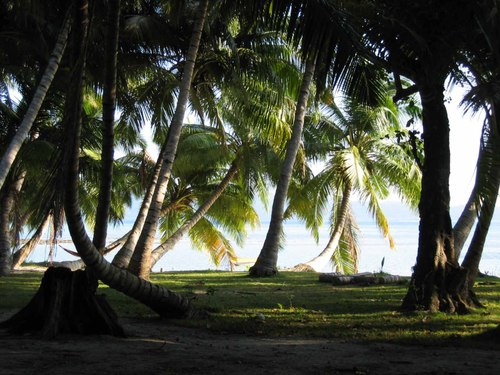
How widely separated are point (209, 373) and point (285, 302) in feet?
18.1

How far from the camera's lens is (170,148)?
12508mm

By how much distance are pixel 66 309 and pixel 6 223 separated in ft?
37.0

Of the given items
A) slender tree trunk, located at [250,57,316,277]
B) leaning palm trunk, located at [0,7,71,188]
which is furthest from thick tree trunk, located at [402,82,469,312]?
slender tree trunk, located at [250,57,316,277]

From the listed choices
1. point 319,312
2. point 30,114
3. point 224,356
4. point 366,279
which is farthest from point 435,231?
→ point 30,114

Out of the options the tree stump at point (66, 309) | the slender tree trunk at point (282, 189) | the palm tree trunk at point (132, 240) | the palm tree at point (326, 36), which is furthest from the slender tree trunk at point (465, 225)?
the palm tree trunk at point (132, 240)

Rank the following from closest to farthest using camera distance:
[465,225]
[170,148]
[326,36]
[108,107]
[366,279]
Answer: [108,107] < [326,36] < [465,225] < [170,148] < [366,279]

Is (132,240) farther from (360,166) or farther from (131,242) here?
(360,166)

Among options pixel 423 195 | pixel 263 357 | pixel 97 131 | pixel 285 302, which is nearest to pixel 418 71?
pixel 423 195

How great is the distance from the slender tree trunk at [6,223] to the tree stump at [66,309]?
10.3 metres

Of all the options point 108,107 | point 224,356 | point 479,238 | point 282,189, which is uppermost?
point 282,189

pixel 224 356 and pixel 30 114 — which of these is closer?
pixel 224 356

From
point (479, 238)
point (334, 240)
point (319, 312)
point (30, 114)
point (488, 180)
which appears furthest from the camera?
point (334, 240)

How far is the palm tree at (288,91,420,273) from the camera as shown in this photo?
2238 cm

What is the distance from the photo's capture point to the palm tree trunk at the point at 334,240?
71.6ft
